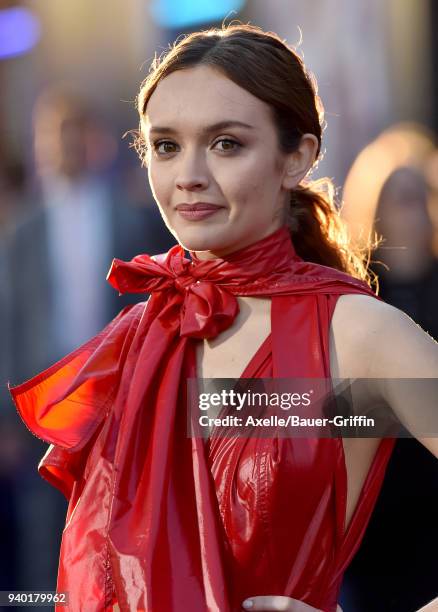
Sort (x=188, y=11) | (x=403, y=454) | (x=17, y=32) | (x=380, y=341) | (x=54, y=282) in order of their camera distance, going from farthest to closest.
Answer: (x=17, y=32), (x=188, y=11), (x=54, y=282), (x=403, y=454), (x=380, y=341)

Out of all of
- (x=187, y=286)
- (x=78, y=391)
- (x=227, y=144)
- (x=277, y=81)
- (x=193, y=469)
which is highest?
(x=277, y=81)

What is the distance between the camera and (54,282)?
5.30 meters

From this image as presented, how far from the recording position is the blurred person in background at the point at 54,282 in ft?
17.0

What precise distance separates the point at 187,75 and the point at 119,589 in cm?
107

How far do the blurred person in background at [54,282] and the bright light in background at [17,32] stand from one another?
10.8 feet

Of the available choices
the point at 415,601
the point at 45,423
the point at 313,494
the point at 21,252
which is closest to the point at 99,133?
the point at 21,252

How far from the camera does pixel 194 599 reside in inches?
90.4

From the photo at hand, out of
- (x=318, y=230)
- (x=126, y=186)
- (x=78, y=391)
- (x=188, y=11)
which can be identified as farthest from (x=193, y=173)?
(x=188, y=11)

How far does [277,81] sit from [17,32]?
254 inches

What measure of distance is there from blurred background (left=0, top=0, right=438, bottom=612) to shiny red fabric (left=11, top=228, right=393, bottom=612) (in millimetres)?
751

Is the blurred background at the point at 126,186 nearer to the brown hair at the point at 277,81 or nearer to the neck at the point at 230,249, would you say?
the brown hair at the point at 277,81

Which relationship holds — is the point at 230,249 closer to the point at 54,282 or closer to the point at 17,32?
the point at 54,282

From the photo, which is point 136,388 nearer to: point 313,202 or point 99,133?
point 313,202

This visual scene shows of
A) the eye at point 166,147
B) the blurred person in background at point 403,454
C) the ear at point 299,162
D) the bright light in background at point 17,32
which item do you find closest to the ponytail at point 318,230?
the ear at point 299,162
